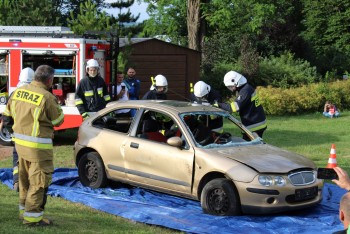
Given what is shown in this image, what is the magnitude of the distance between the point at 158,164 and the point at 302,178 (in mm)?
1867

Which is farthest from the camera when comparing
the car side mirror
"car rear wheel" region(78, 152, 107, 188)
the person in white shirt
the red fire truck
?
the person in white shirt

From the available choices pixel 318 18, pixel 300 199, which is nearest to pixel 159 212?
pixel 300 199

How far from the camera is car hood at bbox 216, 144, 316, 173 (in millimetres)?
7254

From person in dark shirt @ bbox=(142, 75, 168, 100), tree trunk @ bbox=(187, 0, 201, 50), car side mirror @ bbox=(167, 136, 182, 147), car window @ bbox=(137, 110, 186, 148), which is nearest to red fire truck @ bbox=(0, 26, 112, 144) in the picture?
person in dark shirt @ bbox=(142, 75, 168, 100)

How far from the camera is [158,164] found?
7.92 metres

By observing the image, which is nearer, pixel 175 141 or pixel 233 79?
pixel 175 141

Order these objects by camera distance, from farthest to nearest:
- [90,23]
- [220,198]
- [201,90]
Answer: [90,23] → [201,90] → [220,198]

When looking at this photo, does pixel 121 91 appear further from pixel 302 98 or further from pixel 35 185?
pixel 302 98

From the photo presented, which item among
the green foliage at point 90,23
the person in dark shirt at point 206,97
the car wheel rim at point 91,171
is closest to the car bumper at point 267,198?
the person in dark shirt at point 206,97

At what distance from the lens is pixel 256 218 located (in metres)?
7.20

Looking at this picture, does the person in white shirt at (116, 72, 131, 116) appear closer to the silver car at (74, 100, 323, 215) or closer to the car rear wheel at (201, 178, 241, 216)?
the silver car at (74, 100, 323, 215)

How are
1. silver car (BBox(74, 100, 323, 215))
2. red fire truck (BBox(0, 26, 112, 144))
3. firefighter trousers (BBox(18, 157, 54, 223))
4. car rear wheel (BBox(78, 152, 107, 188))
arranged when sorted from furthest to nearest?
red fire truck (BBox(0, 26, 112, 144)) < car rear wheel (BBox(78, 152, 107, 188)) < silver car (BBox(74, 100, 323, 215)) < firefighter trousers (BBox(18, 157, 54, 223))

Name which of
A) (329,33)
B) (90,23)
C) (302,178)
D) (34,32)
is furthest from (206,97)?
A: (329,33)

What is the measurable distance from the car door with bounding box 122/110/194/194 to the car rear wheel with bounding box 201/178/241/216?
13.9 inches
